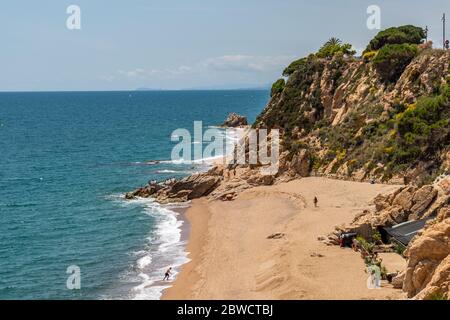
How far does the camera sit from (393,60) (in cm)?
6338

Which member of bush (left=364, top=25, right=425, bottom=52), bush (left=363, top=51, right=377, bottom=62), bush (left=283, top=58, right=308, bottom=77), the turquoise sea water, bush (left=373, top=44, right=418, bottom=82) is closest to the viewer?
the turquoise sea water

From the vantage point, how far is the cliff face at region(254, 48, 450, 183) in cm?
5088

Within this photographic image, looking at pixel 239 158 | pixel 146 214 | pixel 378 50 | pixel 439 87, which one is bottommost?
pixel 146 214

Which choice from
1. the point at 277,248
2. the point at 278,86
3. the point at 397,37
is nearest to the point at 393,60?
the point at 397,37

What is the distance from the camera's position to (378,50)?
6838cm

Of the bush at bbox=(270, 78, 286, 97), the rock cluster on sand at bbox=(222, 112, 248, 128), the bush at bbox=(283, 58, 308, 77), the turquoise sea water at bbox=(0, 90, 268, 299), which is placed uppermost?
the bush at bbox=(283, 58, 308, 77)

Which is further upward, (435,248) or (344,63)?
(344,63)

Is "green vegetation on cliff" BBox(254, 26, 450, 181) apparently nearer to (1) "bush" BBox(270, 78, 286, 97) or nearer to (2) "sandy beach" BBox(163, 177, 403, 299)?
(1) "bush" BBox(270, 78, 286, 97)

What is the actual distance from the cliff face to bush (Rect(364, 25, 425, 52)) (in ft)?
9.34

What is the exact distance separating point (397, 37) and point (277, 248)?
4249 centimetres

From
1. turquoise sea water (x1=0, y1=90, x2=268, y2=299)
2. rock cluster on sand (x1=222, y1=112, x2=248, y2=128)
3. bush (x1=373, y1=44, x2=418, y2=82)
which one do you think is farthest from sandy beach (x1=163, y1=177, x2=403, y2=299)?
rock cluster on sand (x1=222, y1=112, x2=248, y2=128)

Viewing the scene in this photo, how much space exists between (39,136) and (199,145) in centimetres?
4438
